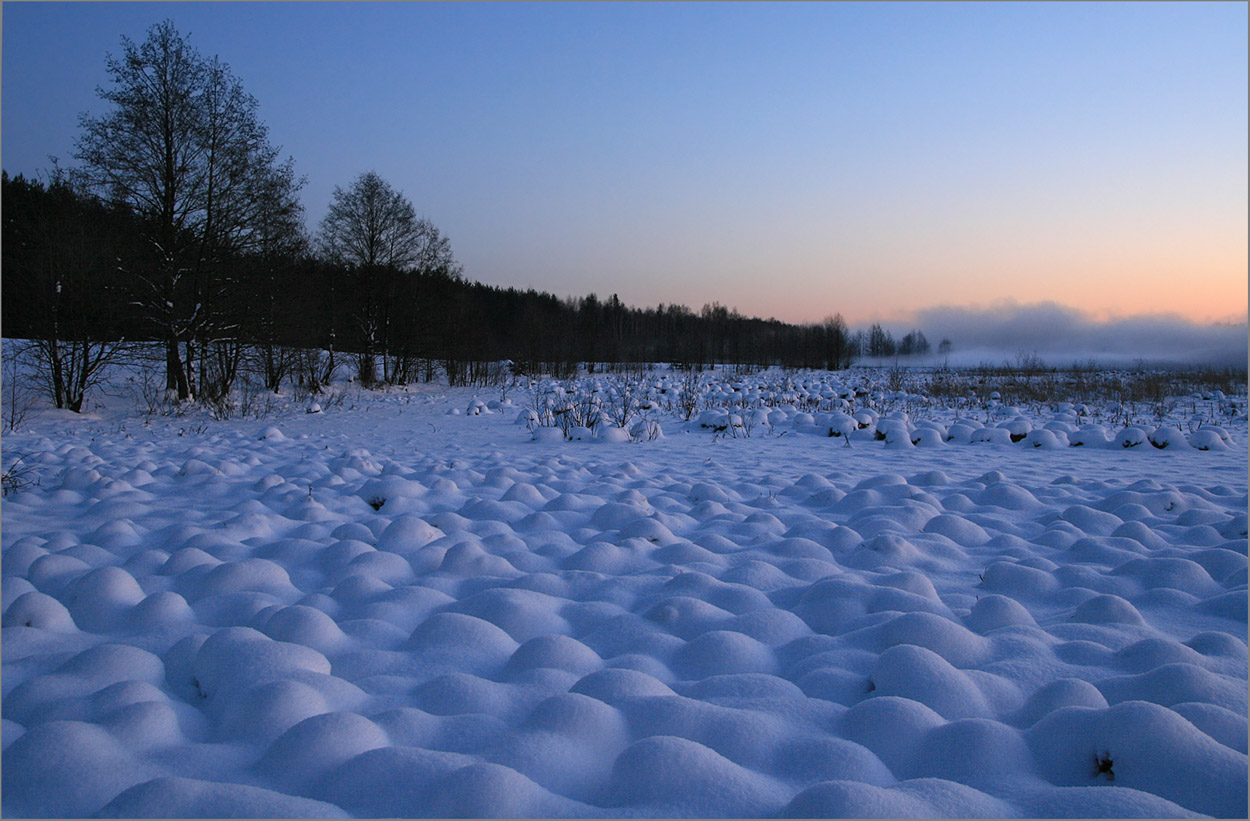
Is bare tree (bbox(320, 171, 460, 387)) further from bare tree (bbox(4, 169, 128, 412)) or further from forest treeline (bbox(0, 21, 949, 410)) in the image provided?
bare tree (bbox(4, 169, 128, 412))

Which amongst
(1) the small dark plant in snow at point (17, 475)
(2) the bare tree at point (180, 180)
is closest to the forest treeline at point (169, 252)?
(2) the bare tree at point (180, 180)

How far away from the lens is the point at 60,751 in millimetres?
1317

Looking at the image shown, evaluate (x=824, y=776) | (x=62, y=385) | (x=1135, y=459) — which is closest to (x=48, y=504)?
(x=824, y=776)

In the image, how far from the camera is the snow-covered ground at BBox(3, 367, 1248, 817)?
1283 mm

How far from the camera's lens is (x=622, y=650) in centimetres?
204

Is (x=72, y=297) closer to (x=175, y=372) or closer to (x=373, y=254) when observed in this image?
(x=175, y=372)

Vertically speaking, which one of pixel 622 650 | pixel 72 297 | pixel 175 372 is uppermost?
pixel 72 297

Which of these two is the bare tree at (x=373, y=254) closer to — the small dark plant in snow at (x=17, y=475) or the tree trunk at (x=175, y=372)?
the tree trunk at (x=175, y=372)

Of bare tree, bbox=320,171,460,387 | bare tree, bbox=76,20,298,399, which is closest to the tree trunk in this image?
bare tree, bbox=76,20,298,399

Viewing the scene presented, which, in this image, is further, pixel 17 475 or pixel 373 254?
pixel 373 254

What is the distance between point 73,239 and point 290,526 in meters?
12.1

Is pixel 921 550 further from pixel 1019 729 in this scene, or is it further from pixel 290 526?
pixel 290 526

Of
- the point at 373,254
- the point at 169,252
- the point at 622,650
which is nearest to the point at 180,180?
the point at 169,252

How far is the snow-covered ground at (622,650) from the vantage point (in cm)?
128
